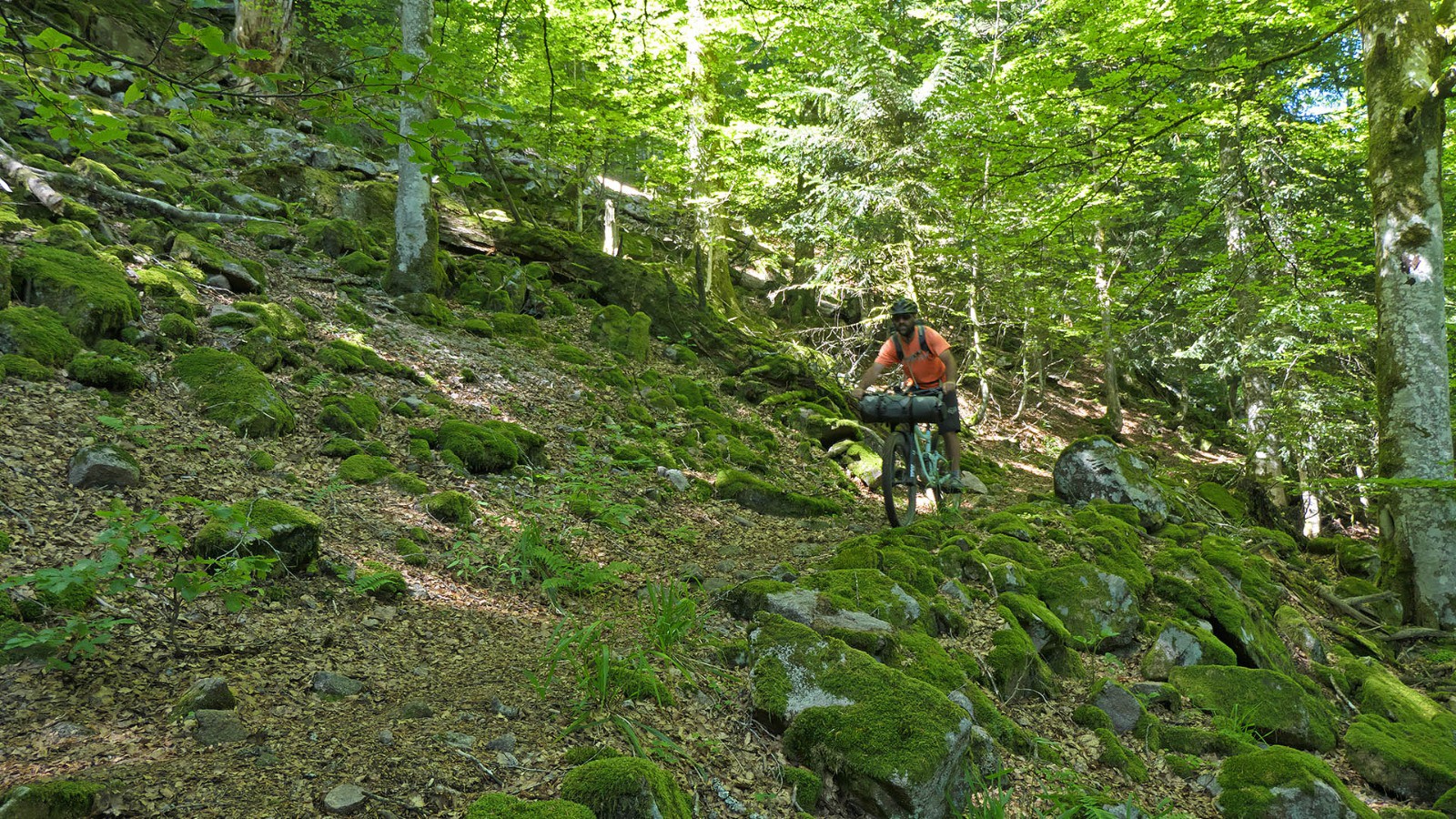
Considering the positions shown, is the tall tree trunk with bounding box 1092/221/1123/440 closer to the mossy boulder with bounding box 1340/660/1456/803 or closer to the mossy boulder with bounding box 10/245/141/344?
the mossy boulder with bounding box 1340/660/1456/803

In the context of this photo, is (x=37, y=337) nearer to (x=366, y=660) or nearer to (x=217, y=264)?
(x=217, y=264)

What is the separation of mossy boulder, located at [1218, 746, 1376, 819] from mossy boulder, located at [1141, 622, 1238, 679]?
4.03 ft

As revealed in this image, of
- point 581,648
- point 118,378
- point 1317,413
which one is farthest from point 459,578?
point 1317,413

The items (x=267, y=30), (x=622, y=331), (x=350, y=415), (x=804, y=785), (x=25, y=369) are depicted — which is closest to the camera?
(x=804, y=785)

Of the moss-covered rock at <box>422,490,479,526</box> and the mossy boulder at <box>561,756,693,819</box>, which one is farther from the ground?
the moss-covered rock at <box>422,490,479,526</box>

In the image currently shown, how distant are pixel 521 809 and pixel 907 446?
554 cm

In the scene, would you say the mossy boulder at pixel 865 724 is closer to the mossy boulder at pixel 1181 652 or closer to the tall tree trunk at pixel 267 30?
the mossy boulder at pixel 1181 652

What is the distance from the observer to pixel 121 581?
276 centimetres

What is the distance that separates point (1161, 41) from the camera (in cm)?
912

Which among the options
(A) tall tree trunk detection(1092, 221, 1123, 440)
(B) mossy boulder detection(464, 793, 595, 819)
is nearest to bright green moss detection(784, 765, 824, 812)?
(B) mossy boulder detection(464, 793, 595, 819)

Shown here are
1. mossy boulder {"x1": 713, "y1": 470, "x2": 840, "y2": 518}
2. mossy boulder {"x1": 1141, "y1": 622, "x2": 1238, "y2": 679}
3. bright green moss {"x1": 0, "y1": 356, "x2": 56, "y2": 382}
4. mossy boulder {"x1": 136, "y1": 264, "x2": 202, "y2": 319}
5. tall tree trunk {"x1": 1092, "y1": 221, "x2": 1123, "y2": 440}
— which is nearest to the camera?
bright green moss {"x1": 0, "y1": 356, "x2": 56, "y2": 382}

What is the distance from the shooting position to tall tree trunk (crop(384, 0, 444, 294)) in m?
8.52

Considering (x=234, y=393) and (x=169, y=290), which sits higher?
(x=169, y=290)

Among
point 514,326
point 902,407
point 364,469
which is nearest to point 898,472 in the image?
point 902,407
